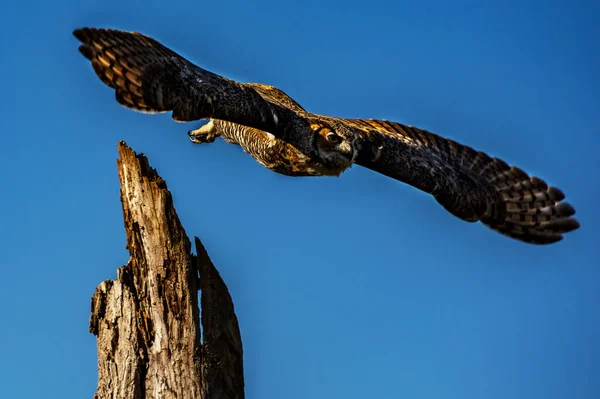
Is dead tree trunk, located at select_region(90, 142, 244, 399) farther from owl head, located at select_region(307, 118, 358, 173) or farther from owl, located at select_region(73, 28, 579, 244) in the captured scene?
owl head, located at select_region(307, 118, 358, 173)

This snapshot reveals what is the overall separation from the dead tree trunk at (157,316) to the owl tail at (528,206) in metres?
4.44

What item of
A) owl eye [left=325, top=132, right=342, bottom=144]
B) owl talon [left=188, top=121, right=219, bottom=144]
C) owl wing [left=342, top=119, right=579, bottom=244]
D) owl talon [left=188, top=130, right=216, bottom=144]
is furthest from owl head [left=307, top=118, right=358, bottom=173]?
owl talon [left=188, top=130, right=216, bottom=144]

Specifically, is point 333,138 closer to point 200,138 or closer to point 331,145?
point 331,145

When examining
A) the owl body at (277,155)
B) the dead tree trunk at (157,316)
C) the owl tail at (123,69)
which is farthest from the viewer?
the owl body at (277,155)

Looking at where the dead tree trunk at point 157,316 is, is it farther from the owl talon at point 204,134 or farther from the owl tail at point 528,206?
the owl tail at point 528,206

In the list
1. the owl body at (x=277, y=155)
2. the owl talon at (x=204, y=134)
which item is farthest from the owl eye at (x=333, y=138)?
the owl talon at (x=204, y=134)

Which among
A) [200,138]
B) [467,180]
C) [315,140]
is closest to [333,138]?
[315,140]

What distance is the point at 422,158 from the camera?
12.3 m

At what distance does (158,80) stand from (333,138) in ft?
8.21

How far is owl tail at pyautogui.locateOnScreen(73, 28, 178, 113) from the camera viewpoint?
30.2ft

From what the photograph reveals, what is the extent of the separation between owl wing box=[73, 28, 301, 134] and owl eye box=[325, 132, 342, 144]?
120 cm

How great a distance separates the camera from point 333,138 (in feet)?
36.9

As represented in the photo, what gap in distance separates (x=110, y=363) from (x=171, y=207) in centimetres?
166

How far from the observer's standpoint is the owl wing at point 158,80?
9242 mm
